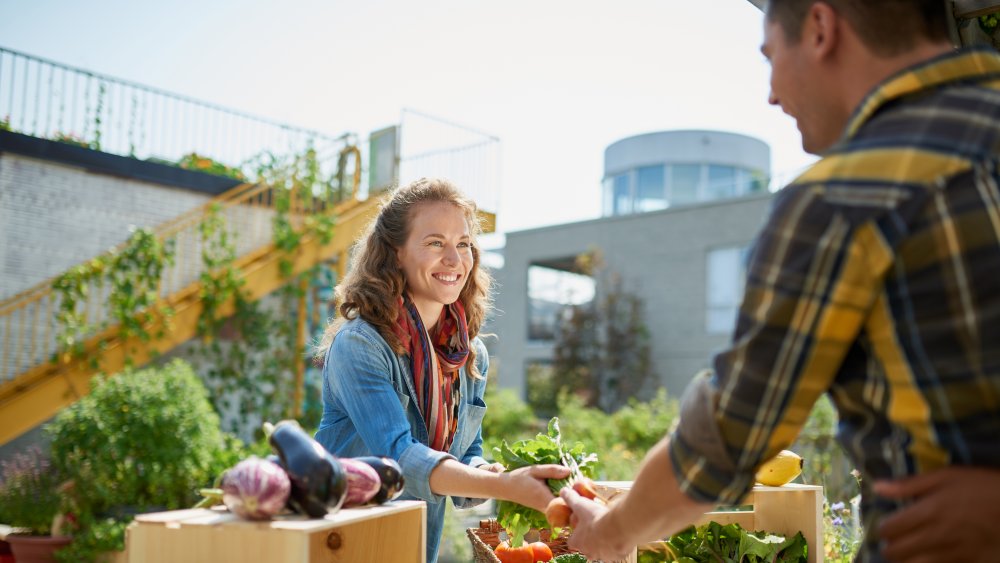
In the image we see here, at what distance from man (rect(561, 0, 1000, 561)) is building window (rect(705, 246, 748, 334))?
1924 cm

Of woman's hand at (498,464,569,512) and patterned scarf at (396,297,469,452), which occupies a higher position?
patterned scarf at (396,297,469,452)

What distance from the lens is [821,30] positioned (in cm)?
137

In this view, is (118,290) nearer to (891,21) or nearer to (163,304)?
(163,304)

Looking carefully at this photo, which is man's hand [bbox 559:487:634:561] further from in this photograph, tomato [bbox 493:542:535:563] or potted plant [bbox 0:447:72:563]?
potted plant [bbox 0:447:72:563]

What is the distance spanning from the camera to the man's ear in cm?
135

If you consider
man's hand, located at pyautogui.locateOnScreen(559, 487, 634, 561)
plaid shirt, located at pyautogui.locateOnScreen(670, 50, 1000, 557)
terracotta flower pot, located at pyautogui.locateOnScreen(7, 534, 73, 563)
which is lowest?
terracotta flower pot, located at pyautogui.locateOnScreen(7, 534, 73, 563)

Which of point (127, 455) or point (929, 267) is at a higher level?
point (929, 267)

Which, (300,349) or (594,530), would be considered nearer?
(594,530)

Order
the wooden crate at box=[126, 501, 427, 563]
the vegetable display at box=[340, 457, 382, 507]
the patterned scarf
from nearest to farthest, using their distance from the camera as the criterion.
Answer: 1. the wooden crate at box=[126, 501, 427, 563]
2. the vegetable display at box=[340, 457, 382, 507]
3. the patterned scarf

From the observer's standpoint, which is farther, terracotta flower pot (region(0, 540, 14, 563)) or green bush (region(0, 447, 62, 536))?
terracotta flower pot (region(0, 540, 14, 563))

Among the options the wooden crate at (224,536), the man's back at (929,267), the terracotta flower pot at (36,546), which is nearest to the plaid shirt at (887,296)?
the man's back at (929,267)

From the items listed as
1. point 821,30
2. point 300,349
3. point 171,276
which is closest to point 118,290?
point 171,276

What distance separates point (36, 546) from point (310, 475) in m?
6.87

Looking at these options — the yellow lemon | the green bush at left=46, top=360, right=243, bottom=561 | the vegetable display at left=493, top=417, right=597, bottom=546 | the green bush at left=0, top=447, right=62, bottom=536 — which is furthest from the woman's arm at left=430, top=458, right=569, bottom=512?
the green bush at left=0, top=447, right=62, bottom=536
